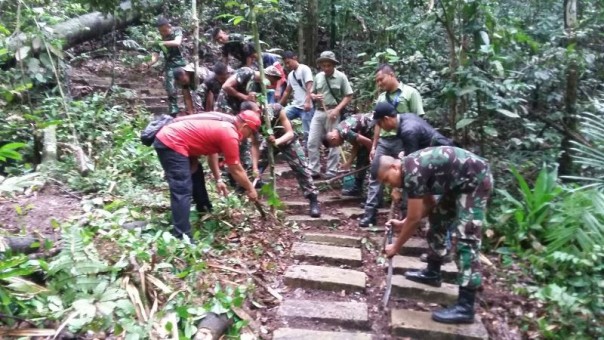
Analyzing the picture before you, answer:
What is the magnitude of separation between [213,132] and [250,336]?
6.71 feet

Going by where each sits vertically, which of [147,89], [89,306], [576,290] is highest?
[147,89]

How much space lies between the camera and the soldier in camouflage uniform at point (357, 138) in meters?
6.98

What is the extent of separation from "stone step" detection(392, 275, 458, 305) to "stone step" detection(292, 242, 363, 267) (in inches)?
28.0

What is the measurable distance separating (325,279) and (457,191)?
1620 millimetres

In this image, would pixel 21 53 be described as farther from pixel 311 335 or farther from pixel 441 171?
pixel 441 171

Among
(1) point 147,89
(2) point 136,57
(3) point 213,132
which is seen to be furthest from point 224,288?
(2) point 136,57

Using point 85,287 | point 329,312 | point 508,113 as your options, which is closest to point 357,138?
point 508,113

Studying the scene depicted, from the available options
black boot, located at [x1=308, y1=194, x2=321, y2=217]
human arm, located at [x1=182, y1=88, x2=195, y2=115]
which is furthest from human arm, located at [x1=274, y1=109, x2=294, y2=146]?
human arm, located at [x1=182, y1=88, x2=195, y2=115]

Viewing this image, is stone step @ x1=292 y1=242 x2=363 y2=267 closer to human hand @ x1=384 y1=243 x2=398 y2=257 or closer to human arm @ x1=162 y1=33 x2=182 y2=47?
human hand @ x1=384 y1=243 x2=398 y2=257

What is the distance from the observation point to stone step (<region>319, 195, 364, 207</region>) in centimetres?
708

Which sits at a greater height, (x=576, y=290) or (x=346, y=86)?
(x=346, y=86)

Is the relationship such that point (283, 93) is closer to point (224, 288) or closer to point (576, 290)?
point (224, 288)

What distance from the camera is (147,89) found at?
10.9 m

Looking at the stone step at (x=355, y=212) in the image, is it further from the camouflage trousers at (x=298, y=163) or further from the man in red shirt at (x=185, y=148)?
the man in red shirt at (x=185, y=148)
